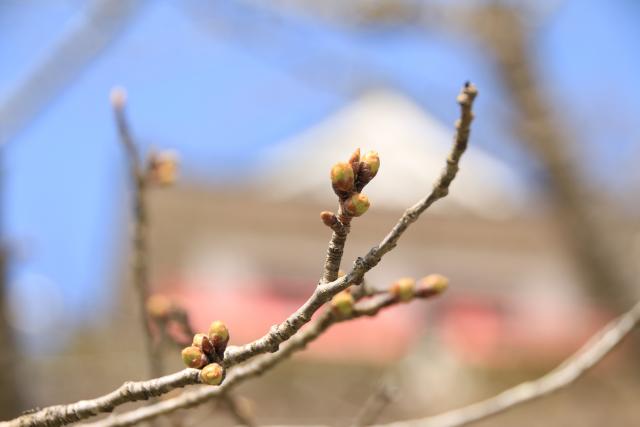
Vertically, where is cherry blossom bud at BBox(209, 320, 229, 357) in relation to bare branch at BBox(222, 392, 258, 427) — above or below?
below

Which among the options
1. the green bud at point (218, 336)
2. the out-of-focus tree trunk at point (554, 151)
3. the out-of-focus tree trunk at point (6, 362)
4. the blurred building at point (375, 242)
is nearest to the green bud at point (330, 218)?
the green bud at point (218, 336)

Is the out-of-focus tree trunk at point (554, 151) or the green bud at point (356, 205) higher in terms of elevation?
the out-of-focus tree trunk at point (554, 151)

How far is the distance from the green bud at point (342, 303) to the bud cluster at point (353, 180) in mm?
342

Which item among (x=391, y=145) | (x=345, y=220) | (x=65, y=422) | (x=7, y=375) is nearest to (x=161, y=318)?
(x=65, y=422)

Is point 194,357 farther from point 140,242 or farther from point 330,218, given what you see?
point 140,242

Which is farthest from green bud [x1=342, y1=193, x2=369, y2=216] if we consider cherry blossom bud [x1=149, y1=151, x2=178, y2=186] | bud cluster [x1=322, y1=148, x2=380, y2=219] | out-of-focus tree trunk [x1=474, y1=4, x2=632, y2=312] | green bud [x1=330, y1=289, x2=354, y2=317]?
out-of-focus tree trunk [x1=474, y1=4, x2=632, y2=312]

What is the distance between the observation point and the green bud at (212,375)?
2.88ft

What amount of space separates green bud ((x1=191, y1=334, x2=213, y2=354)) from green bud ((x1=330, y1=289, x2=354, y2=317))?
34 cm

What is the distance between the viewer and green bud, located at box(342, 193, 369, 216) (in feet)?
2.98

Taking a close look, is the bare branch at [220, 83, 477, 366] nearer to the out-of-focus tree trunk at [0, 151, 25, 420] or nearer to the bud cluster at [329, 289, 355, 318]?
the bud cluster at [329, 289, 355, 318]

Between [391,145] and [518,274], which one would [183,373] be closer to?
[518,274]

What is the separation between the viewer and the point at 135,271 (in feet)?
5.27

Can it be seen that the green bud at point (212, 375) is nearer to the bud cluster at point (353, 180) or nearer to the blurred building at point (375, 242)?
the bud cluster at point (353, 180)

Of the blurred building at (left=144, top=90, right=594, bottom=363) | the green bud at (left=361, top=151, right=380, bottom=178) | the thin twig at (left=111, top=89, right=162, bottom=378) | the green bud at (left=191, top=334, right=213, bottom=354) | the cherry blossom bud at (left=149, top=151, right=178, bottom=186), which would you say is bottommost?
the green bud at (left=191, top=334, right=213, bottom=354)
